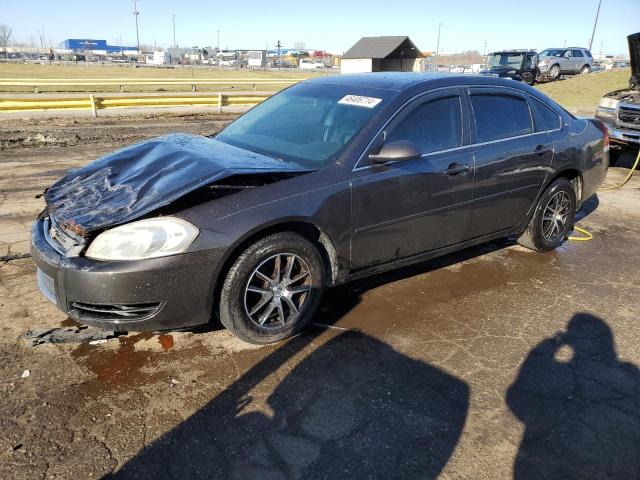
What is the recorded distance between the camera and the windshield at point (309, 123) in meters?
3.67

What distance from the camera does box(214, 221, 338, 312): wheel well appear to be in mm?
3111

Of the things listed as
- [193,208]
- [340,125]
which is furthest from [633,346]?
[193,208]

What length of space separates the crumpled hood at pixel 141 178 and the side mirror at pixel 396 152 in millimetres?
548

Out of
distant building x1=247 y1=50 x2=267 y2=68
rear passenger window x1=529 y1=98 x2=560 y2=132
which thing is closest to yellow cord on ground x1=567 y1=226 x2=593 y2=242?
rear passenger window x1=529 y1=98 x2=560 y2=132

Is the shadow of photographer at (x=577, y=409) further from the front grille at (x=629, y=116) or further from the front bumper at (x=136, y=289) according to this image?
the front grille at (x=629, y=116)

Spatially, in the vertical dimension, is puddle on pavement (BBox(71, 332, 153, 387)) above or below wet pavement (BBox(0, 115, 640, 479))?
above

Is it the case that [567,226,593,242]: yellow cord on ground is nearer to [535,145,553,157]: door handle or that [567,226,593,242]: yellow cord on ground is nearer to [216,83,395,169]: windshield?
[535,145,553,157]: door handle

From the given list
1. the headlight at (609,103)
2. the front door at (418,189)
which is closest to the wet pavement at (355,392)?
the front door at (418,189)

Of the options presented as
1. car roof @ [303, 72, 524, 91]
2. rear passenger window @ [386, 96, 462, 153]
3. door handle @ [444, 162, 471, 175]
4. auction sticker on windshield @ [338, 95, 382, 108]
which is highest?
car roof @ [303, 72, 524, 91]

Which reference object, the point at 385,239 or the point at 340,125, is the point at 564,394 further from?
the point at 340,125

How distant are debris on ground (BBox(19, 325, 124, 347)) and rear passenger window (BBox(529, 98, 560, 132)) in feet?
13.2

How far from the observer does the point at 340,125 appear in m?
3.78

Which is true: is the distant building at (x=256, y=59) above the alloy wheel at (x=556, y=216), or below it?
above

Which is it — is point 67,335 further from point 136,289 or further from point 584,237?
point 584,237
